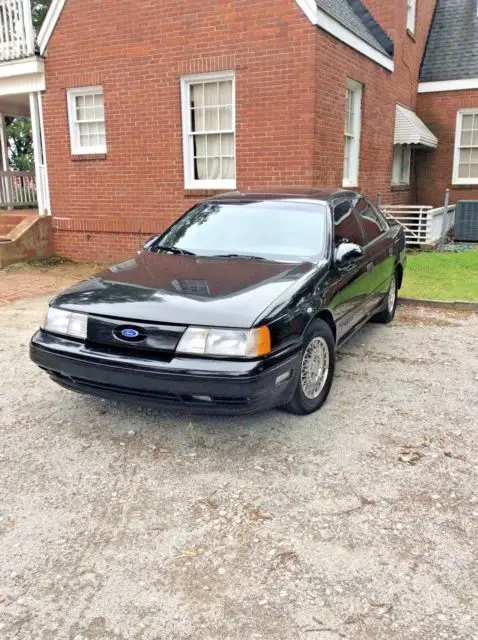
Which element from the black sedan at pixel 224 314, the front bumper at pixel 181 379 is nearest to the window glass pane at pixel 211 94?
the black sedan at pixel 224 314

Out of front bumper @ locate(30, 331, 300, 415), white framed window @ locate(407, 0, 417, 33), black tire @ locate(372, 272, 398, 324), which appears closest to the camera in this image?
front bumper @ locate(30, 331, 300, 415)

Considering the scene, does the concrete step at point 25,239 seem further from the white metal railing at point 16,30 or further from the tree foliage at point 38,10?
the tree foliage at point 38,10

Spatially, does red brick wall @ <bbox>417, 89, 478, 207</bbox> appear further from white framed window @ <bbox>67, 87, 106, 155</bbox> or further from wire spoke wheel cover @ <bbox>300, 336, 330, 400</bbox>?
wire spoke wheel cover @ <bbox>300, 336, 330, 400</bbox>

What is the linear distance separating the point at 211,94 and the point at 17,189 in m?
6.94

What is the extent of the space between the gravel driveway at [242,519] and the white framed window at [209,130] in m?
6.40

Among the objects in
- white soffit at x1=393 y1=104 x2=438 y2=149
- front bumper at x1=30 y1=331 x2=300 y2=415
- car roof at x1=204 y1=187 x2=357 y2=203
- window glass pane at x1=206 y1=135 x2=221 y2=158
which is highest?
white soffit at x1=393 y1=104 x2=438 y2=149

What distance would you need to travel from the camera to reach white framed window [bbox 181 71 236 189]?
9.94 m

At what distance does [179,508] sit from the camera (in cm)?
315

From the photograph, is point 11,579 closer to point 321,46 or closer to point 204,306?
point 204,306

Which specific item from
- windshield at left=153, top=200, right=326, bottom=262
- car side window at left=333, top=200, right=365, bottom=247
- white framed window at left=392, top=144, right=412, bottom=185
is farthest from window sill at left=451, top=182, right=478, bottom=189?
windshield at left=153, top=200, right=326, bottom=262

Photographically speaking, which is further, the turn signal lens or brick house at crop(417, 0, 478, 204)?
brick house at crop(417, 0, 478, 204)

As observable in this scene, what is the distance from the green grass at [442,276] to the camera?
8180 mm

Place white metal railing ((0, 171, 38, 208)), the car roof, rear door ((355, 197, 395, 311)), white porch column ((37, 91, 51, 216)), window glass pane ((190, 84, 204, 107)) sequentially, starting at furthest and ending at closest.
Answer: white metal railing ((0, 171, 38, 208)), white porch column ((37, 91, 51, 216)), window glass pane ((190, 84, 204, 107)), rear door ((355, 197, 395, 311)), the car roof

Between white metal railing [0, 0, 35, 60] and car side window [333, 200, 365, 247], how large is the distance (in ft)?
28.2
